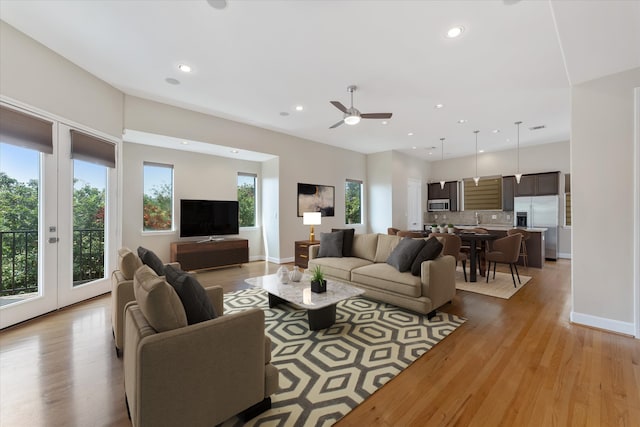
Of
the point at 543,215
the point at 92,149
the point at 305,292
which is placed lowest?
the point at 305,292

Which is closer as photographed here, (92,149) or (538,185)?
(92,149)

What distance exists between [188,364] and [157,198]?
5.19 metres

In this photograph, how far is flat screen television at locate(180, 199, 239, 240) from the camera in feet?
18.9

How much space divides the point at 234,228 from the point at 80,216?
295cm

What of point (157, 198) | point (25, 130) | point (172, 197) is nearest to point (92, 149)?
point (25, 130)

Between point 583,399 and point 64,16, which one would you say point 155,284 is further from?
point 64,16

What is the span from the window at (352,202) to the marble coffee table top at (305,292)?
16.6ft

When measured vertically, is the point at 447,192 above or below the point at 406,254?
above

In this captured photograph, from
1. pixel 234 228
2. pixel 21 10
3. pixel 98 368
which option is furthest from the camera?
pixel 234 228

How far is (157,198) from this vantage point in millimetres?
5617

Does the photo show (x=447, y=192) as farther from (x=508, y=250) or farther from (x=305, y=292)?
(x=305, y=292)

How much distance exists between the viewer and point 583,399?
1823mm

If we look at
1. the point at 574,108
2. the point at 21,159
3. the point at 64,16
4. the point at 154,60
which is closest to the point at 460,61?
the point at 574,108

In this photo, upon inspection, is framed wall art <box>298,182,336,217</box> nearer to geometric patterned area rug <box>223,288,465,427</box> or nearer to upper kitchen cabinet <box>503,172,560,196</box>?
geometric patterned area rug <box>223,288,465,427</box>
